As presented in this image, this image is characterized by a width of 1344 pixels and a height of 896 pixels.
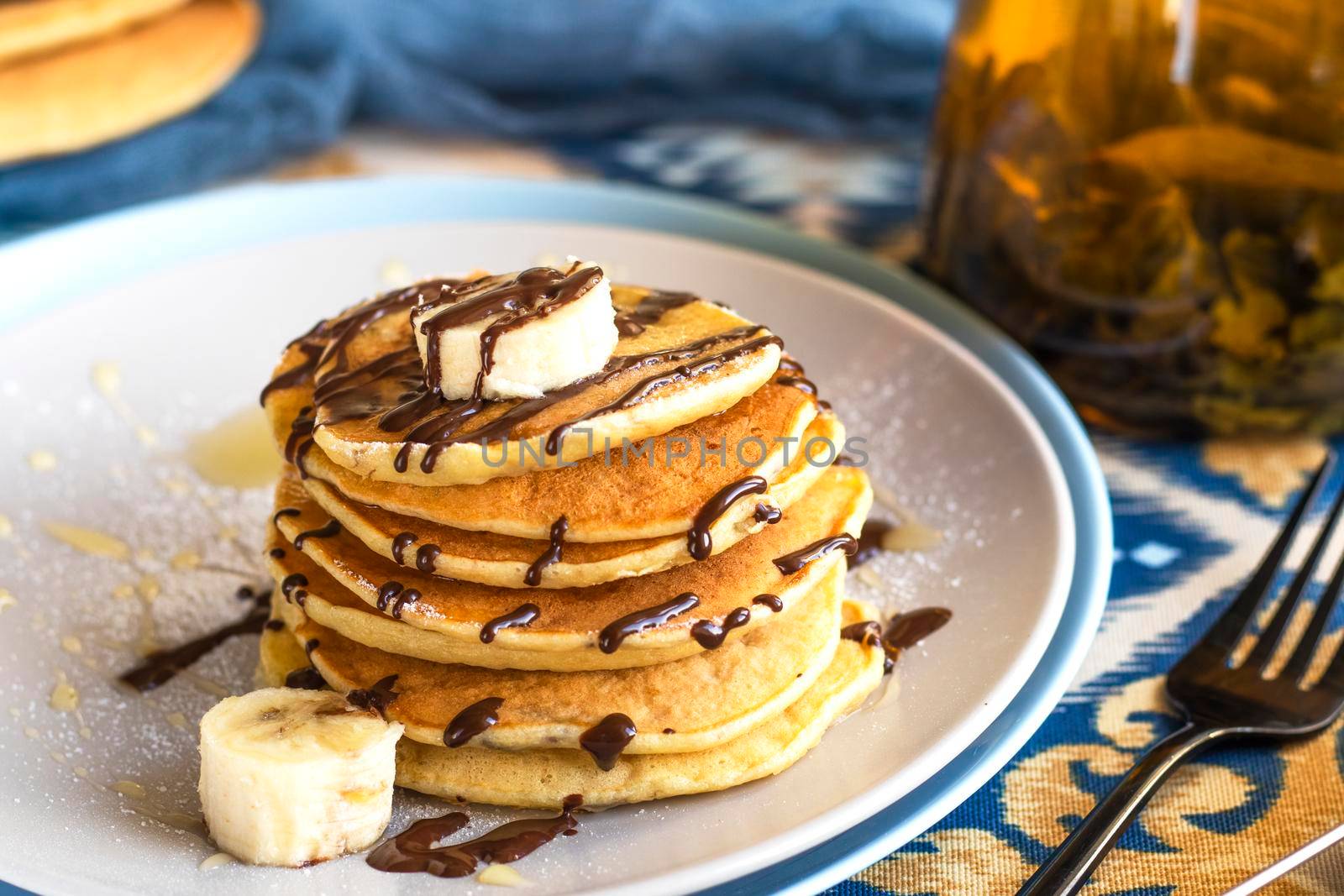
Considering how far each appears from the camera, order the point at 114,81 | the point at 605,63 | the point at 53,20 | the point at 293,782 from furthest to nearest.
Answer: the point at 605,63, the point at 114,81, the point at 53,20, the point at 293,782

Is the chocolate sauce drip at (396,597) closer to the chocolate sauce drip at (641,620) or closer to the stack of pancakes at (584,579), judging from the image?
the stack of pancakes at (584,579)

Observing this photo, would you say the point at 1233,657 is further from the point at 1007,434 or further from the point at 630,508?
the point at 630,508

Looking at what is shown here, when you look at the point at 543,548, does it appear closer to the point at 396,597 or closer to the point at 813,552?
the point at 396,597

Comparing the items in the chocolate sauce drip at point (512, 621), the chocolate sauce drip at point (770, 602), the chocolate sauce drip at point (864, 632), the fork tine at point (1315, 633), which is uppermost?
the chocolate sauce drip at point (770, 602)

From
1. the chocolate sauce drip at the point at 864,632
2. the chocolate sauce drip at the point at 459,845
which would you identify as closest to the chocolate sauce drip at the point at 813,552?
the chocolate sauce drip at the point at 864,632

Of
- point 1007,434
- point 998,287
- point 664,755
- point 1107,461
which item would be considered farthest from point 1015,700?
point 998,287

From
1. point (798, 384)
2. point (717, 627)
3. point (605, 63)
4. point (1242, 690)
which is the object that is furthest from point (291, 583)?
point (605, 63)

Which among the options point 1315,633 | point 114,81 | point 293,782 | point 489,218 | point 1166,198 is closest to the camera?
point 293,782
